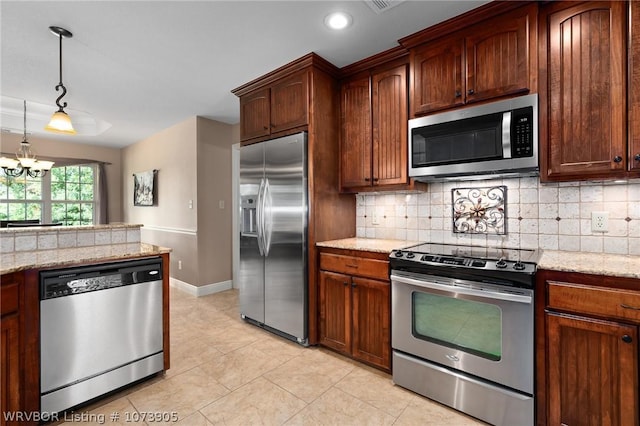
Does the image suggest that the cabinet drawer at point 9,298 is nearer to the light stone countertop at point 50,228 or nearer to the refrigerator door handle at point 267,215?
the light stone countertop at point 50,228

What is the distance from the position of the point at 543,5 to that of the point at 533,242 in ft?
5.08

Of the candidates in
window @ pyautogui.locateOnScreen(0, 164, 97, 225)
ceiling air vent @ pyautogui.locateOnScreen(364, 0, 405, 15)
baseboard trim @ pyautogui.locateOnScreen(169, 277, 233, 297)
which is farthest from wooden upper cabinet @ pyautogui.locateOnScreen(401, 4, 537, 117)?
window @ pyautogui.locateOnScreen(0, 164, 97, 225)

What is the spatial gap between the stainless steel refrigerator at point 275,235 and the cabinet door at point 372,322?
51 centimetres

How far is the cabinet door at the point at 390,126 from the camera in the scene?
249 centimetres

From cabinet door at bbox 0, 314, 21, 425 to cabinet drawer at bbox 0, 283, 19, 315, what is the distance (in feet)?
0.11

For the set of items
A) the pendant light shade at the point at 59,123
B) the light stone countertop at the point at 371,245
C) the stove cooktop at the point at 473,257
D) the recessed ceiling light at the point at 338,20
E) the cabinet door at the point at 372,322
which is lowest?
the cabinet door at the point at 372,322

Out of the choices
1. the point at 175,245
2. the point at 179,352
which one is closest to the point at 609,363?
the point at 179,352

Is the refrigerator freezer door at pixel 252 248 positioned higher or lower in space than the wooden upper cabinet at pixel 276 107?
lower

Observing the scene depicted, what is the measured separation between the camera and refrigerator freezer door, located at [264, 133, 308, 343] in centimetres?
267

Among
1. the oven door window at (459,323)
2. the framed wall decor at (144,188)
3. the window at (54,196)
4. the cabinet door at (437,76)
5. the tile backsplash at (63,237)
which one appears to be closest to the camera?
the oven door window at (459,323)

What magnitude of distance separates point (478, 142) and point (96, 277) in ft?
8.65

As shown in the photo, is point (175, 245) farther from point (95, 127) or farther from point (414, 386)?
point (414, 386)

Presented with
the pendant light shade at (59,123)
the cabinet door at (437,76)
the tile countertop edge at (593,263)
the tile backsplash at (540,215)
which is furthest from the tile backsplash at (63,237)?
the tile countertop edge at (593,263)

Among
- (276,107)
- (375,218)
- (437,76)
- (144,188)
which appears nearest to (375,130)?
(437,76)
